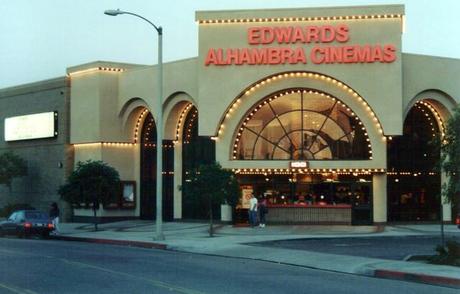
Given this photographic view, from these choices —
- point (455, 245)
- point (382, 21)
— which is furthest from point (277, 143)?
point (455, 245)

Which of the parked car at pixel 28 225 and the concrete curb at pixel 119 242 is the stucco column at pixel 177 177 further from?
the parked car at pixel 28 225

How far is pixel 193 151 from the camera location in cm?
4506

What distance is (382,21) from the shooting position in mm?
38531

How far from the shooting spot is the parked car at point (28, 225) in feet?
123

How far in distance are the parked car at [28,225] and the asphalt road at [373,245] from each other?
13.2m

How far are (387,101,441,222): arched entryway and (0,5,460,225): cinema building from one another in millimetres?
56

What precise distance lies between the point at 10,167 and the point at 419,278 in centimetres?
3739

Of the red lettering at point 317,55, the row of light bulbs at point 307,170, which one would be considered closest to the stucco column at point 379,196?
the row of light bulbs at point 307,170

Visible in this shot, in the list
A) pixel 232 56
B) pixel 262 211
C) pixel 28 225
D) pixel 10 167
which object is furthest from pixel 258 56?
pixel 10 167

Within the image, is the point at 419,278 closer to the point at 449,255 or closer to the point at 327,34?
the point at 449,255

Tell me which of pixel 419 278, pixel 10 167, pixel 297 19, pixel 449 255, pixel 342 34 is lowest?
pixel 419 278

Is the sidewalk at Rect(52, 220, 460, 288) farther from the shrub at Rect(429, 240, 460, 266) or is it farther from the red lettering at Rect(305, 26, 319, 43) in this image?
the red lettering at Rect(305, 26, 319, 43)

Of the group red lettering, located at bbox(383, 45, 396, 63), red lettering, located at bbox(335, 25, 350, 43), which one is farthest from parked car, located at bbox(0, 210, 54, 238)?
red lettering, located at bbox(383, 45, 396, 63)

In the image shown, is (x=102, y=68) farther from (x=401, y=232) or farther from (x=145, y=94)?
(x=401, y=232)
